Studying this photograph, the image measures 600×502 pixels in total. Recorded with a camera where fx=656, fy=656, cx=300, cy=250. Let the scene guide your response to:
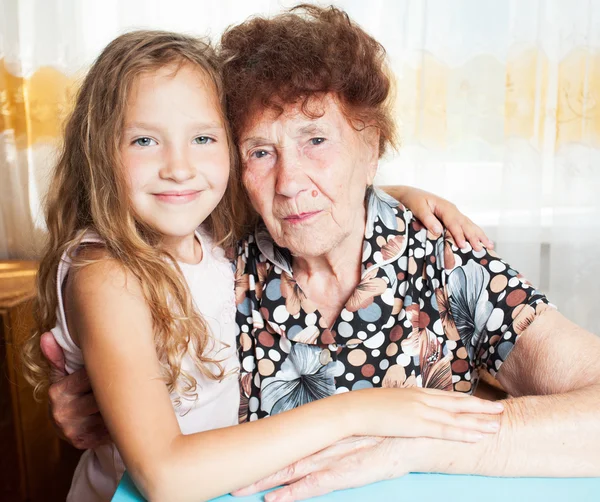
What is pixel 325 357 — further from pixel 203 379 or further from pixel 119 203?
pixel 119 203

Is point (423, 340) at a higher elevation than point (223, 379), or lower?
higher

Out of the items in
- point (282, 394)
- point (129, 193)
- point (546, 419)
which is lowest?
point (282, 394)

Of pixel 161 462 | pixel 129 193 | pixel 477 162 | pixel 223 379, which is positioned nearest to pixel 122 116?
pixel 129 193

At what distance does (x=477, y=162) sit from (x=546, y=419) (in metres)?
1.70

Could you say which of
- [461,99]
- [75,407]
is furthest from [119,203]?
[461,99]

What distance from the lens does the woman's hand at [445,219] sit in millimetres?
1547

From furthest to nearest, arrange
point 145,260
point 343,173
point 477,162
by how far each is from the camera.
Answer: point 477,162 → point 343,173 → point 145,260

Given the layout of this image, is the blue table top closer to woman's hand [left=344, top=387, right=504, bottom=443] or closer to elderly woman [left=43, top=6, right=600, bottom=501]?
woman's hand [left=344, top=387, right=504, bottom=443]

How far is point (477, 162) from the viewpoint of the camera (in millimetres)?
2729

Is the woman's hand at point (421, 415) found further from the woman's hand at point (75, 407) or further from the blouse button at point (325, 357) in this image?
the woman's hand at point (75, 407)

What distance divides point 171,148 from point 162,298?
0.33m

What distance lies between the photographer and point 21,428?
2.50m

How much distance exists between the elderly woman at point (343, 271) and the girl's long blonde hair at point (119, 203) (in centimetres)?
12

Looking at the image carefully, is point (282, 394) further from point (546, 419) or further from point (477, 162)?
point (477, 162)
